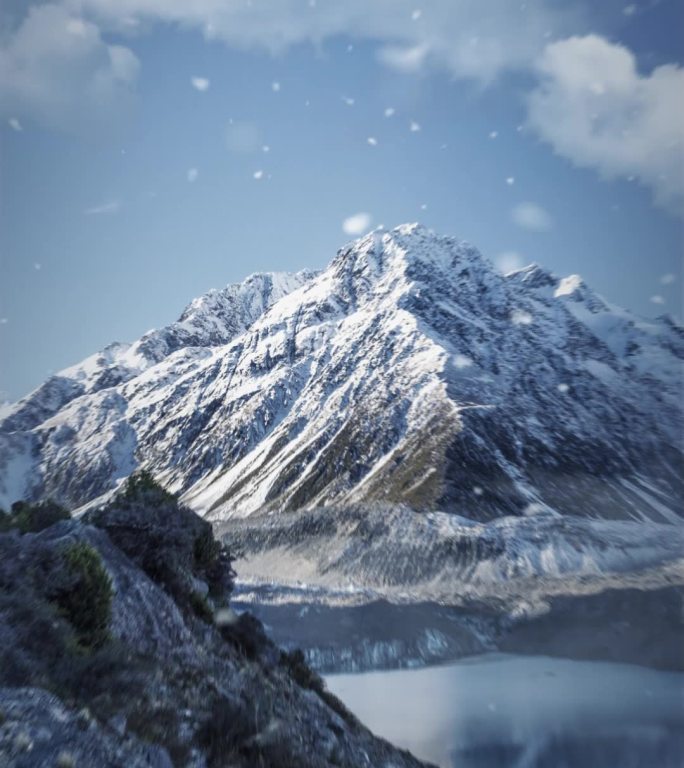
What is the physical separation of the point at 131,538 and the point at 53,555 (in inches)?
267

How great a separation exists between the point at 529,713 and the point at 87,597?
3157 inches

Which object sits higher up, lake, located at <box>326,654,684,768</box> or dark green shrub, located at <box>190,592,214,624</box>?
dark green shrub, located at <box>190,592,214,624</box>

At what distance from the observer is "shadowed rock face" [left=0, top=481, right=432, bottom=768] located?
10.8 m

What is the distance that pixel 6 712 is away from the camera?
9875 millimetres

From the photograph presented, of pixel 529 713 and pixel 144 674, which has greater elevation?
pixel 144 674

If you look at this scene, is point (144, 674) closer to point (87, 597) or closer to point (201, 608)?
point (87, 597)

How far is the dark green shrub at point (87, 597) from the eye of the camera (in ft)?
53.6

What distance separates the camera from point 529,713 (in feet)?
275

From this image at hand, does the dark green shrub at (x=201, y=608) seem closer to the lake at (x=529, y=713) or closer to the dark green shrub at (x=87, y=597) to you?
the dark green shrub at (x=87, y=597)

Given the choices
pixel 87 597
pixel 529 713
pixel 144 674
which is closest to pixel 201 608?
pixel 87 597

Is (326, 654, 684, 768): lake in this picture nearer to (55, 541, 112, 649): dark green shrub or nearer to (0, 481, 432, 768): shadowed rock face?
(0, 481, 432, 768): shadowed rock face

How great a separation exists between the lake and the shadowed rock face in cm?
4236

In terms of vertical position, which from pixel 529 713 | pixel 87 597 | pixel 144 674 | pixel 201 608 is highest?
pixel 87 597

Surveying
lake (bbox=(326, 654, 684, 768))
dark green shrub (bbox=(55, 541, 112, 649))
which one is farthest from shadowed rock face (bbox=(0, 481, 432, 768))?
lake (bbox=(326, 654, 684, 768))
